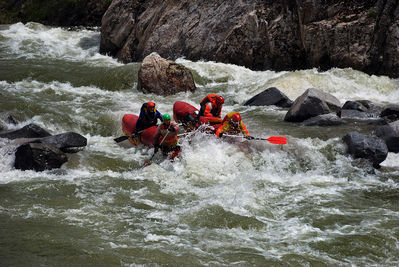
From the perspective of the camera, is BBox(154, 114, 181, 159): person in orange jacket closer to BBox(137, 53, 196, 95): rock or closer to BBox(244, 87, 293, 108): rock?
BBox(244, 87, 293, 108): rock

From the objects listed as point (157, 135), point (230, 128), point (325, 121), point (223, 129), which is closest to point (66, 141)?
point (157, 135)

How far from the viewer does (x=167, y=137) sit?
8.62m

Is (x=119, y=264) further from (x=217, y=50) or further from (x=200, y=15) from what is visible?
(x=200, y=15)

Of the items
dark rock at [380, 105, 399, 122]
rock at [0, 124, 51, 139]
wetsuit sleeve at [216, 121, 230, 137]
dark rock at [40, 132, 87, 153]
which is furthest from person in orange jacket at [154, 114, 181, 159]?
dark rock at [380, 105, 399, 122]

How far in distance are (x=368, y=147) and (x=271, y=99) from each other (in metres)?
4.26

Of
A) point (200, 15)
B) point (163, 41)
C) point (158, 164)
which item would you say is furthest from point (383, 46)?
point (158, 164)

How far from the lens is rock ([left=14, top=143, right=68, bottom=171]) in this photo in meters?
7.57

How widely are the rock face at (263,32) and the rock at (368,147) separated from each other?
631 centimetres

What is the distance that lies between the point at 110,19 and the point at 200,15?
430cm

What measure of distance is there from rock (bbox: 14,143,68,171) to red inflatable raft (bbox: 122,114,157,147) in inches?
77.4

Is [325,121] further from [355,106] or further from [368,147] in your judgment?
[368,147]

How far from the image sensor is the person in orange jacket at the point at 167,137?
28.1 ft

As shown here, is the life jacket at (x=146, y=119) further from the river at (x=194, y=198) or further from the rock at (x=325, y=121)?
the rock at (x=325, y=121)

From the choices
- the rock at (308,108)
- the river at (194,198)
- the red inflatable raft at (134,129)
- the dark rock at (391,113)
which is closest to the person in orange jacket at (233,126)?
the river at (194,198)
